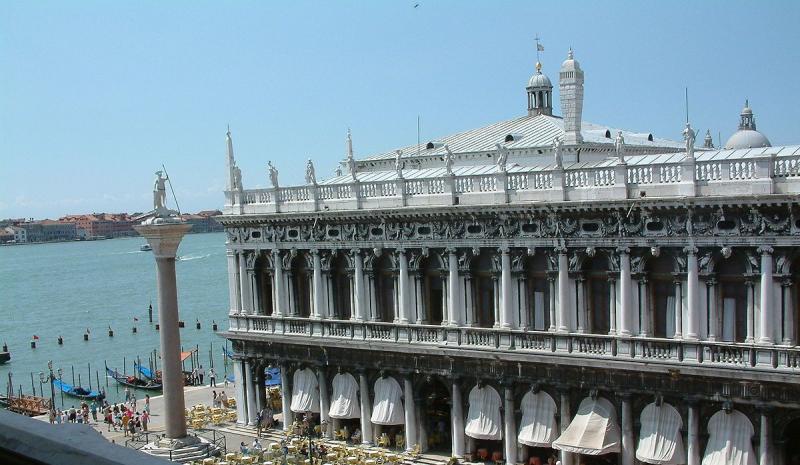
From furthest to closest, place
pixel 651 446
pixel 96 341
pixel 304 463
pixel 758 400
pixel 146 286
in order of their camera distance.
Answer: pixel 146 286, pixel 96 341, pixel 304 463, pixel 651 446, pixel 758 400

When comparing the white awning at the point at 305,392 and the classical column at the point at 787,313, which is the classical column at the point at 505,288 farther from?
the white awning at the point at 305,392

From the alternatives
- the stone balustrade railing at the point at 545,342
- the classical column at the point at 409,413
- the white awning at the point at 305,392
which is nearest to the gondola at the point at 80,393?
the stone balustrade railing at the point at 545,342

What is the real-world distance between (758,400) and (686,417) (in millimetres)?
1922

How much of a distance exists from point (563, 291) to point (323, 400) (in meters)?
9.73

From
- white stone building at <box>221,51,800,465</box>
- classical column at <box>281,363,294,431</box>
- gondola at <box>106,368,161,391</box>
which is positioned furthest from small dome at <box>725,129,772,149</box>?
gondola at <box>106,368,161,391</box>

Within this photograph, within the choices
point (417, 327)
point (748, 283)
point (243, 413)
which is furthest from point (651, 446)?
point (243, 413)

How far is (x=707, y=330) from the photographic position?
74.0 feet

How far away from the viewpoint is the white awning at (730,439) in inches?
861

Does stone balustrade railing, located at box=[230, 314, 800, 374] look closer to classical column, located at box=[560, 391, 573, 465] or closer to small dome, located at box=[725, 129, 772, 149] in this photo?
classical column, located at box=[560, 391, 573, 465]

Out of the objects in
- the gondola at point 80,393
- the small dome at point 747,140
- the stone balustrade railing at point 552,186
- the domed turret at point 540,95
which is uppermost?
the domed turret at point 540,95

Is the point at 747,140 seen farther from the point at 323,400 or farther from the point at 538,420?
the point at 323,400

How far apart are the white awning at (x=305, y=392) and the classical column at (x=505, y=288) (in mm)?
7963

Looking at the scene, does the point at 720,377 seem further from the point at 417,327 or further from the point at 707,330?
the point at 417,327

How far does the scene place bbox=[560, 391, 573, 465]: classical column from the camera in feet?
81.6
